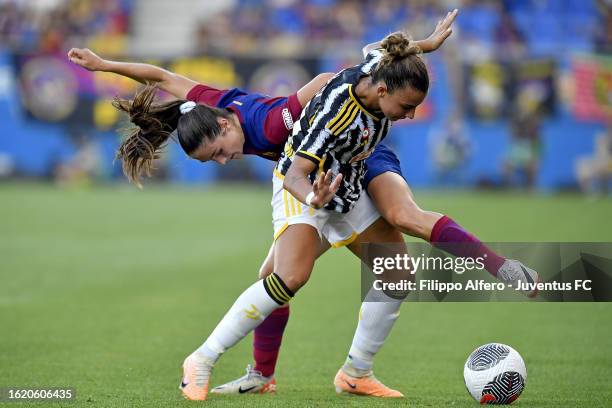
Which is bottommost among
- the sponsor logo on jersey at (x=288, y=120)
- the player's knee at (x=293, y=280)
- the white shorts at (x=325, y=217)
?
the player's knee at (x=293, y=280)

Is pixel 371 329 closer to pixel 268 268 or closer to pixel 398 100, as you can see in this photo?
pixel 268 268

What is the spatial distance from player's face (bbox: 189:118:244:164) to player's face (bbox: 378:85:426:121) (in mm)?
984

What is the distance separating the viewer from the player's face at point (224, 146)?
18.8 ft

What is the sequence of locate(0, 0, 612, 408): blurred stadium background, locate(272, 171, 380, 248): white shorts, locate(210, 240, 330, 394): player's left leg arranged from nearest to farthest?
locate(272, 171, 380, 248): white shorts, locate(210, 240, 330, 394): player's left leg, locate(0, 0, 612, 408): blurred stadium background

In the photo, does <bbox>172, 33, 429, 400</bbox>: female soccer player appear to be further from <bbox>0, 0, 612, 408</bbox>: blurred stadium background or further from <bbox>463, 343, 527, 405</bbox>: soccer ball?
<bbox>463, 343, 527, 405</bbox>: soccer ball

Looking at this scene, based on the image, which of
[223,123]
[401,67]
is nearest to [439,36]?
[401,67]

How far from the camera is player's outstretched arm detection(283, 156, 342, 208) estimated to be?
492 cm

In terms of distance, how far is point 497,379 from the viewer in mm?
5340

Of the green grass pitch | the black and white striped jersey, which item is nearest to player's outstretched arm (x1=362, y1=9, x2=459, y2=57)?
the black and white striped jersey

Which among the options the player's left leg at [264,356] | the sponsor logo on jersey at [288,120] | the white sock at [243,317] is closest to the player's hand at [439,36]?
the sponsor logo on jersey at [288,120]

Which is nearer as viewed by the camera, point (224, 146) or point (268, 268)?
point (224, 146)

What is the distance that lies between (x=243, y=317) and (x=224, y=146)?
1.04 metres

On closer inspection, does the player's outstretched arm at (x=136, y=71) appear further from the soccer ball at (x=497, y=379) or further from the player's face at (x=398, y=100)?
the soccer ball at (x=497, y=379)

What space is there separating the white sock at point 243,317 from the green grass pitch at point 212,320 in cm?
33
